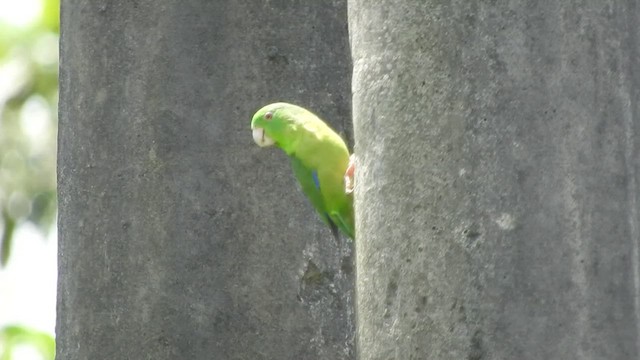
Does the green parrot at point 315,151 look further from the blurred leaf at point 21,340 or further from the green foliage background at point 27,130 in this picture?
the green foliage background at point 27,130

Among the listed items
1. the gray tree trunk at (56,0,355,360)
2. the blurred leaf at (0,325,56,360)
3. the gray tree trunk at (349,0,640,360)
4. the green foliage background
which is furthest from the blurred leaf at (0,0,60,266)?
the gray tree trunk at (349,0,640,360)

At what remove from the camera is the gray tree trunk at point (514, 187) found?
2998 millimetres

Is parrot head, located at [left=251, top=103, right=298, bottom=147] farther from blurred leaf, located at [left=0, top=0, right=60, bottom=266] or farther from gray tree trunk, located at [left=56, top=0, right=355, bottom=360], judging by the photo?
blurred leaf, located at [left=0, top=0, right=60, bottom=266]

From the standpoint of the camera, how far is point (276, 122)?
175 inches

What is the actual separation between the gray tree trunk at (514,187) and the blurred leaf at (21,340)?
44.7 feet

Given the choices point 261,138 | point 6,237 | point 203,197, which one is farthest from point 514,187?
point 6,237

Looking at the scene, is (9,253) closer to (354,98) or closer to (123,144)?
(123,144)

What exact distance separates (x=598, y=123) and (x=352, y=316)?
2.12m

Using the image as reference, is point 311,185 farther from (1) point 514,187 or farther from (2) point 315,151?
(1) point 514,187

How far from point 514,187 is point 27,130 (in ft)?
66.9

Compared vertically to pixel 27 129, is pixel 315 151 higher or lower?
higher

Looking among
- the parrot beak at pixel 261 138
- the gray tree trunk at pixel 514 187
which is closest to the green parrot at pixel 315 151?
the parrot beak at pixel 261 138

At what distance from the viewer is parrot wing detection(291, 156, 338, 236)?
14.7 feet

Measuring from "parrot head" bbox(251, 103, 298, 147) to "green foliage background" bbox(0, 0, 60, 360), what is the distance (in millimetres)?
16428
